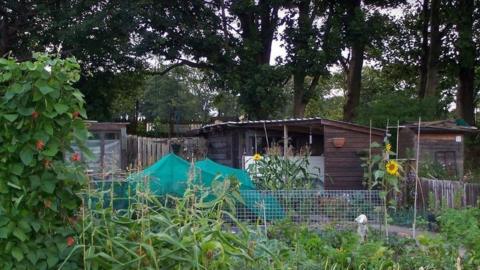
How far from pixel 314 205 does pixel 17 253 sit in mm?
6622

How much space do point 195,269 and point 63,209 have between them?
0.77m

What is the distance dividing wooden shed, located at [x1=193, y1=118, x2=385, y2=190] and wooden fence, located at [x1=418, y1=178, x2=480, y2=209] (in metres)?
2.28

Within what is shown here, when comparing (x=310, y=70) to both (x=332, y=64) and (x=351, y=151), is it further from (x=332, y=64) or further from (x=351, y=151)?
(x=351, y=151)

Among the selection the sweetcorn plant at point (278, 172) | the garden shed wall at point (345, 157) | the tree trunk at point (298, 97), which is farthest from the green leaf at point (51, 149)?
the tree trunk at point (298, 97)

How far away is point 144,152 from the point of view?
20406 millimetres

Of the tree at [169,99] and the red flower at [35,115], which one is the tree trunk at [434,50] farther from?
the tree at [169,99]

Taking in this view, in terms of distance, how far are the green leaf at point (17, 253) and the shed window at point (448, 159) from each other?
46.6 ft

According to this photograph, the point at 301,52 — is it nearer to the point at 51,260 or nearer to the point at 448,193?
the point at 448,193

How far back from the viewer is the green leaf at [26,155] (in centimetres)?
304

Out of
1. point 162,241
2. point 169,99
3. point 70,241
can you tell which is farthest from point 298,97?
point 169,99

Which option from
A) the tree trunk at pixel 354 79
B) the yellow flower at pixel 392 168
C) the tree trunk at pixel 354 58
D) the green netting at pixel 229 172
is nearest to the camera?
the yellow flower at pixel 392 168

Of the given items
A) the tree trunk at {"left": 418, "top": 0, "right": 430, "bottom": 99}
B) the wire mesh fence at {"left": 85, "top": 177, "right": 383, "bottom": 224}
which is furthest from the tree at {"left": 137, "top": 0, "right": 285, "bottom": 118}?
the wire mesh fence at {"left": 85, "top": 177, "right": 383, "bottom": 224}

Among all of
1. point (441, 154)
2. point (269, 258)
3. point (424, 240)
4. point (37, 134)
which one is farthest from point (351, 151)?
point (37, 134)

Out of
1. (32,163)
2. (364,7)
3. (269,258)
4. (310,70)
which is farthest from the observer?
(364,7)
